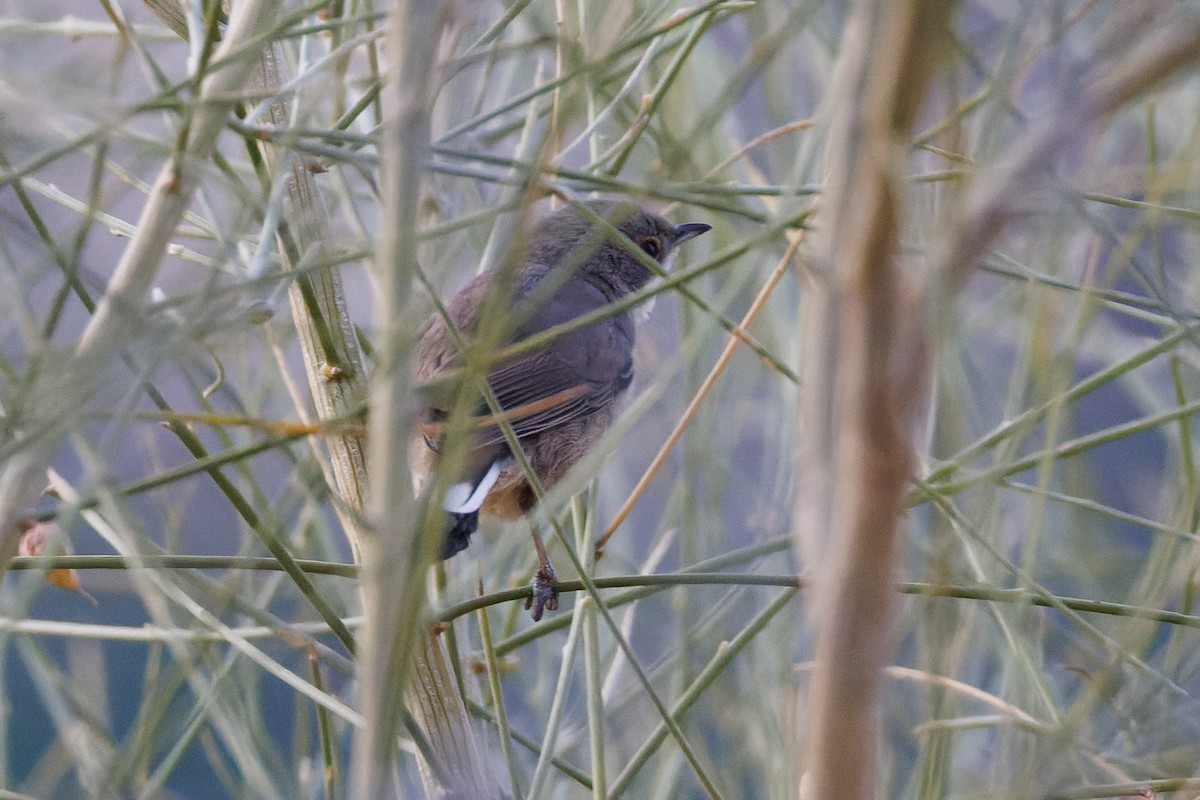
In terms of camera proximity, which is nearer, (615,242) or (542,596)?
(542,596)

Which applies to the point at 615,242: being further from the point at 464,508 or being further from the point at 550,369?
the point at 464,508

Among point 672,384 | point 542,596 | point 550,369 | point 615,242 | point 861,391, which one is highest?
point 615,242

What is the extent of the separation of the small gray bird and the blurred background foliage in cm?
21

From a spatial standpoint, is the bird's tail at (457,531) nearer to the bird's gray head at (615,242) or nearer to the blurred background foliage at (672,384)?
the blurred background foliage at (672,384)

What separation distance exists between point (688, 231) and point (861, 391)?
3.68 m

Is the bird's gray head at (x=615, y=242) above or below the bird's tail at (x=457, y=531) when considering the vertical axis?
above

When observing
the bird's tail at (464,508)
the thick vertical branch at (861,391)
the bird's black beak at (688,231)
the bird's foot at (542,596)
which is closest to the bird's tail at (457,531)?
the bird's tail at (464,508)

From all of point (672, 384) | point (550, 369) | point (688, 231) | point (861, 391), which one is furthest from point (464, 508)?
point (861, 391)

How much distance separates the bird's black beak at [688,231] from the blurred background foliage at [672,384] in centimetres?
27

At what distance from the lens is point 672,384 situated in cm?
364

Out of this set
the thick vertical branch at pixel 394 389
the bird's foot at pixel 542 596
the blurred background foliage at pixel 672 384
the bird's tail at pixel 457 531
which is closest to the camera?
the thick vertical branch at pixel 394 389

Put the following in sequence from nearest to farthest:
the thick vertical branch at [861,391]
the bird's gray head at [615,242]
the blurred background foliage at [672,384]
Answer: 1. the thick vertical branch at [861,391]
2. the blurred background foliage at [672,384]
3. the bird's gray head at [615,242]

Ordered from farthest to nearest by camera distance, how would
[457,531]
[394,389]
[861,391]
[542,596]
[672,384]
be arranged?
[672,384], [542,596], [457,531], [394,389], [861,391]

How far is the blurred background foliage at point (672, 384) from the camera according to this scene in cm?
146
